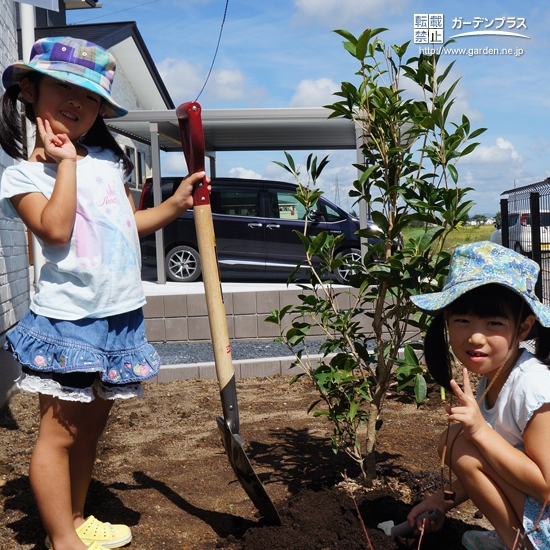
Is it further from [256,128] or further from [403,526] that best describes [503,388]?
[256,128]

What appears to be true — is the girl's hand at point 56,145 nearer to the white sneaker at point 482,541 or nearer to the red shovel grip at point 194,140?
Result: the red shovel grip at point 194,140

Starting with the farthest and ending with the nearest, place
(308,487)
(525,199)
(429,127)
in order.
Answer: (525,199) < (308,487) < (429,127)

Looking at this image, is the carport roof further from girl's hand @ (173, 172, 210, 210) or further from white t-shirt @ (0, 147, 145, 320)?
white t-shirt @ (0, 147, 145, 320)

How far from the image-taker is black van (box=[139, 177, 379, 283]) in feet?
35.9

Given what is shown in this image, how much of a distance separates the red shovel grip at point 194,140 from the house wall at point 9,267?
255cm

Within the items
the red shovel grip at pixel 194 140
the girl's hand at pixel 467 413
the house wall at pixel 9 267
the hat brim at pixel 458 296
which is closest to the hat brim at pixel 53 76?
the red shovel grip at pixel 194 140

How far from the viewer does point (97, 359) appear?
2.21m

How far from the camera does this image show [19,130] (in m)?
2.41

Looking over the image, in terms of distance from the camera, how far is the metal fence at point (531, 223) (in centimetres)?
735

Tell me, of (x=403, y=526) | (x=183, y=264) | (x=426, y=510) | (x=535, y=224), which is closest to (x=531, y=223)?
(x=535, y=224)

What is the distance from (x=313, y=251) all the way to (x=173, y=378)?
9.63 feet

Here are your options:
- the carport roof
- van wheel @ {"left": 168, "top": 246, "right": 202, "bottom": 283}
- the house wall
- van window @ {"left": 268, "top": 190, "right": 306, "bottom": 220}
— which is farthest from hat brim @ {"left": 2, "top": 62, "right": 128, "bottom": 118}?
van window @ {"left": 268, "top": 190, "right": 306, "bottom": 220}

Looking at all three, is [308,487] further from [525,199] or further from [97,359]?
[525,199]

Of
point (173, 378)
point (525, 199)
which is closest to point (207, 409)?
point (173, 378)
